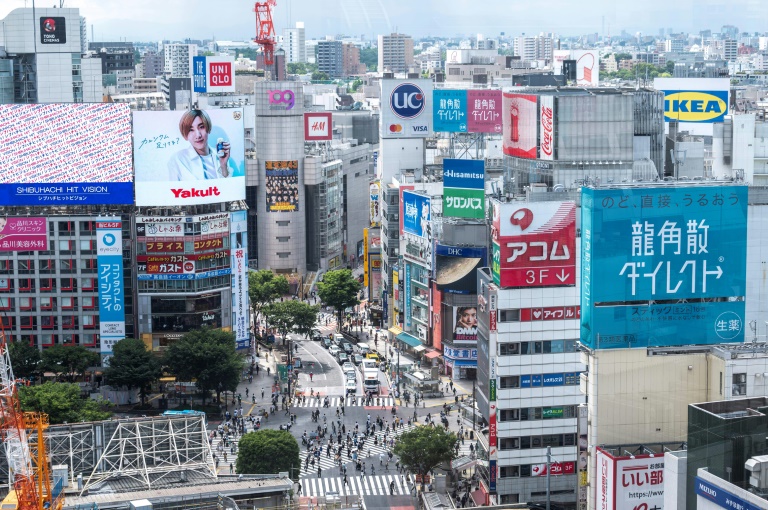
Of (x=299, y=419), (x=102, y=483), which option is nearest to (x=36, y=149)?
(x=299, y=419)

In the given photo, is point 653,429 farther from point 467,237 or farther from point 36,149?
point 36,149

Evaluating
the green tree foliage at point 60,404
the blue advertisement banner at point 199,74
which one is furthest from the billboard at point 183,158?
the blue advertisement banner at point 199,74

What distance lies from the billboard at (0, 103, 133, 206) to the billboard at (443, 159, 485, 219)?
59.1ft

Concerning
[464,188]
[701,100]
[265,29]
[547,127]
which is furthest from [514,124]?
[265,29]

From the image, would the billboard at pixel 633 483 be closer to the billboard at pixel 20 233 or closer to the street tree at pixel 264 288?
the billboard at pixel 20 233

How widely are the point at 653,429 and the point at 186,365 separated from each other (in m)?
37.8

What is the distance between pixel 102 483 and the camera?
52719mm

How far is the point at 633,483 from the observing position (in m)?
42.0

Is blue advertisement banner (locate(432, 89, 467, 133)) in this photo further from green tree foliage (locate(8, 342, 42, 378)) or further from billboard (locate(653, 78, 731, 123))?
green tree foliage (locate(8, 342, 42, 378))

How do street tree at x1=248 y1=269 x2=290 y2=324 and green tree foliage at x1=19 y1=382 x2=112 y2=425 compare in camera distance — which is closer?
green tree foliage at x1=19 y1=382 x2=112 y2=425

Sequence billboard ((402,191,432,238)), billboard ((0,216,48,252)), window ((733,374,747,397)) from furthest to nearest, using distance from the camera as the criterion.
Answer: billboard ((402,191,432,238)) → billboard ((0,216,48,252)) → window ((733,374,747,397))

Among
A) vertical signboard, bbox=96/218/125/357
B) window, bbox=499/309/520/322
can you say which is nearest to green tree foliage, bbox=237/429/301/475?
window, bbox=499/309/520/322

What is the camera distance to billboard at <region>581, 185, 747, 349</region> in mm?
44875

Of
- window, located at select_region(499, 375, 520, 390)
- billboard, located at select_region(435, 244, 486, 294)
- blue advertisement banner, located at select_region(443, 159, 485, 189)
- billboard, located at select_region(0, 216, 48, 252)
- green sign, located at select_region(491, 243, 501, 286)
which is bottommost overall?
window, located at select_region(499, 375, 520, 390)
